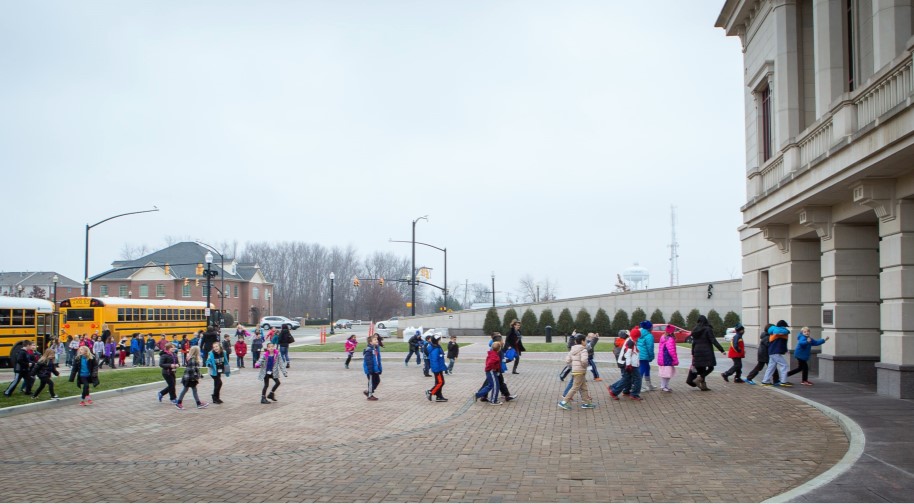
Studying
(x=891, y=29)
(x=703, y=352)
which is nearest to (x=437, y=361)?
(x=703, y=352)

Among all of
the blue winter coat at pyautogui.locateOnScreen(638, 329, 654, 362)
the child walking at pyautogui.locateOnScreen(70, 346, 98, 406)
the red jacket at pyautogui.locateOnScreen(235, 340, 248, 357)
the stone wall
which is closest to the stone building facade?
the blue winter coat at pyautogui.locateOnScreen(638, 329, 654, 362)

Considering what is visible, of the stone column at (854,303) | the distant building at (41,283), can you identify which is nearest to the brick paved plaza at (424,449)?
the stone column at (854,303)

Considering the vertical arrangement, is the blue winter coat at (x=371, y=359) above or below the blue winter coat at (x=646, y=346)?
below

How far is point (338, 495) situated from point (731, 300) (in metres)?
48.4

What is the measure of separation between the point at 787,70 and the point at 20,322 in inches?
1234

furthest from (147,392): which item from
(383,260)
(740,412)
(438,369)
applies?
(383,260)

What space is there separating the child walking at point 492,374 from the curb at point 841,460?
6439mm

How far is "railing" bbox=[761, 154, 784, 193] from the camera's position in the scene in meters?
19.4

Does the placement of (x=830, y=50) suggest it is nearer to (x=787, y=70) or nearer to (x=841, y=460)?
(x=787, y=70)

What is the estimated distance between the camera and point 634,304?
175 ft

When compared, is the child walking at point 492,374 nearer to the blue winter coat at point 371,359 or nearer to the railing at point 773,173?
the blue winter coat at point 371,359

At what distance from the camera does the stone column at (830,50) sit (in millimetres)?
16953

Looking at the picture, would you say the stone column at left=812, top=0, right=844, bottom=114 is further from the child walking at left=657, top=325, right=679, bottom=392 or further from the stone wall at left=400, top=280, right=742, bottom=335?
the stone wall at left=400, top=280, right=742, bottom=335

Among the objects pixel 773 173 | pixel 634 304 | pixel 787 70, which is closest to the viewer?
pixel 787 70
